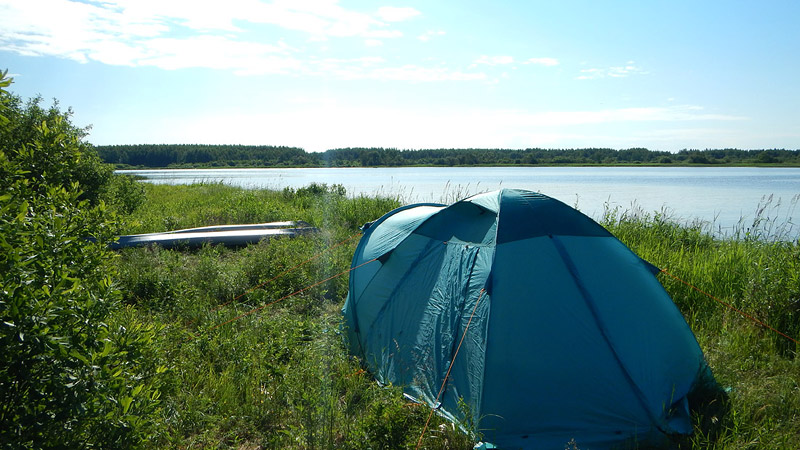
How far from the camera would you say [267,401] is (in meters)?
4.09

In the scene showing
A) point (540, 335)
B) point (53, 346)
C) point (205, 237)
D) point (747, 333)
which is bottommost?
point (747, 333)

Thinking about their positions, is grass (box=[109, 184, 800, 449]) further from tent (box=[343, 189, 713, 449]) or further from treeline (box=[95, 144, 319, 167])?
treeline (box=[95, 144, 319, 167])

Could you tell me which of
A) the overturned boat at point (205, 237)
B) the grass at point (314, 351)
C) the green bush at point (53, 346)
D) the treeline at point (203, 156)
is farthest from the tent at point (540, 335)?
the treeline at point (203, 156)

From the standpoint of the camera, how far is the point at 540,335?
3.61m

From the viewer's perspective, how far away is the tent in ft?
11.3

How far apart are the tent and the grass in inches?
13.1

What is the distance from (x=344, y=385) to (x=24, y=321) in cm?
285

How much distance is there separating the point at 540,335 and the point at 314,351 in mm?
2241

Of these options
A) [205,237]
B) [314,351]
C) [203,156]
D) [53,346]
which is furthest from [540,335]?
[203,156]

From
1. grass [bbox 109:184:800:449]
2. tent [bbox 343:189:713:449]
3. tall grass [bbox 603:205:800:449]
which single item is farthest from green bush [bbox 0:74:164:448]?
tall grass [bbox 603:205:800:449]

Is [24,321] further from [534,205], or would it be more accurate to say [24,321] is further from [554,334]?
[534,205]

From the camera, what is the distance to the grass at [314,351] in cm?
356

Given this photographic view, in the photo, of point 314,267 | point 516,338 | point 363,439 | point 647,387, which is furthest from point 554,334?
point 314,267

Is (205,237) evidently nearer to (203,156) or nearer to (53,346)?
(53,346)
